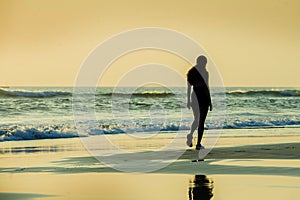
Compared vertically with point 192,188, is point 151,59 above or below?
above

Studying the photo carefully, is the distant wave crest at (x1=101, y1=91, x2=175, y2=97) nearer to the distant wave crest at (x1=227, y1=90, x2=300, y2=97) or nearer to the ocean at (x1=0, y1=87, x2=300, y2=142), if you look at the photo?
the ocean at (x1=0, y1=87, x2=300, y2=142)

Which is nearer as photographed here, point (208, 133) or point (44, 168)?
point (44, 168)

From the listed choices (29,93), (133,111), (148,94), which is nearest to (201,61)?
(133,111)

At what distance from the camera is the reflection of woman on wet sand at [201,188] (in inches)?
361

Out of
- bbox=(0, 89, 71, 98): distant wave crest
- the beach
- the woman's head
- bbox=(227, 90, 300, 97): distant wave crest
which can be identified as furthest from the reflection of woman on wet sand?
bbox=(227, 90, 300, 97): distant wave crest

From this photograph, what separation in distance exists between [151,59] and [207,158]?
2574 cm

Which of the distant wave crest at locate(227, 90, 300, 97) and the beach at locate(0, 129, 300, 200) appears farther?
the distant wave crest at locate(227, 90, 300, 97)

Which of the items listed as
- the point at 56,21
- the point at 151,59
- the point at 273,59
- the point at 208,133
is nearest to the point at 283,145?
the point at 208,133

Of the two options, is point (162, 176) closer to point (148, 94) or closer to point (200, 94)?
point (200, 94)

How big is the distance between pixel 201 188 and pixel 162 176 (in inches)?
54.5

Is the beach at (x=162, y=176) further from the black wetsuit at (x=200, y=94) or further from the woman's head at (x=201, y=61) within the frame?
the woman's head at (x=201, y=61)

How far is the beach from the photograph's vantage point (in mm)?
9523

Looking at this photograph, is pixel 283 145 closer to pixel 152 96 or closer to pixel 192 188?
pixel 192 188

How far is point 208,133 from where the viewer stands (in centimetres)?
2011
